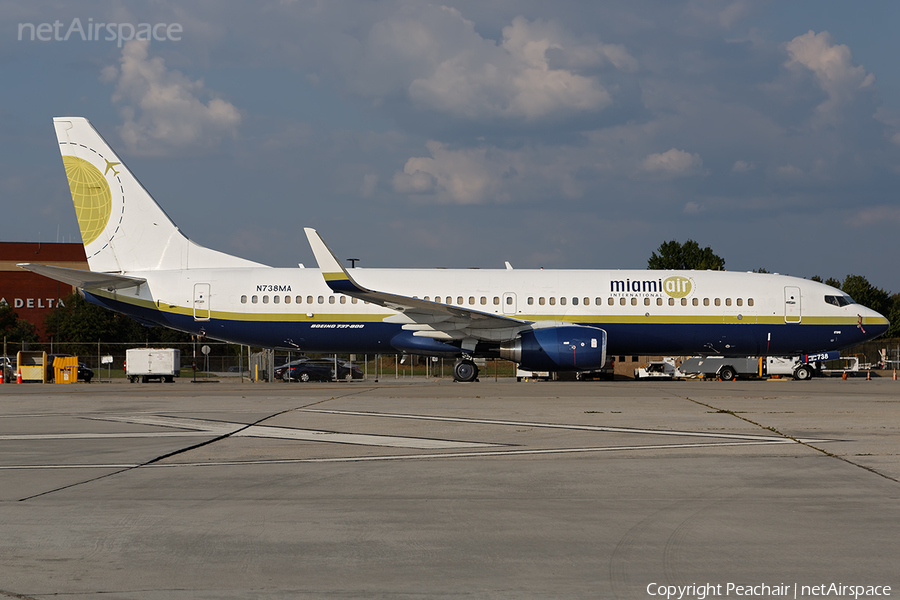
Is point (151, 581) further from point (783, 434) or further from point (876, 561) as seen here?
point (783, 434)

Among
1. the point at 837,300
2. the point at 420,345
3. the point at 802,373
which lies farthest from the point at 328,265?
Answer: the point at 802,373

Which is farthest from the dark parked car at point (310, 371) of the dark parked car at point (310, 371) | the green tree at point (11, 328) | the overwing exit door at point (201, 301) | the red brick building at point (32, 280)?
the red brick building at point (32, 280)

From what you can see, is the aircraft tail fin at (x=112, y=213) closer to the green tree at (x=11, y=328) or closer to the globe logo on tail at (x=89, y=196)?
the globe logo on tail at (x=89, y=196)

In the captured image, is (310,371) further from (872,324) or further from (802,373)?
(872,324)

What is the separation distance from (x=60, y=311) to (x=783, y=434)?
84335 millimetres

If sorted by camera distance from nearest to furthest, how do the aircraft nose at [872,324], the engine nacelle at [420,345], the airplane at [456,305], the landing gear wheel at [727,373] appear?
the engine nacelle at [420,345]
the airplane at [456,305]
the aircraft nose at [872,324]
the landing gear wheel at [727,373]

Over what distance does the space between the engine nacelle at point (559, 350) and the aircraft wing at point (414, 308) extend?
1.08 metres

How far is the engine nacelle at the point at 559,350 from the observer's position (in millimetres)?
24125

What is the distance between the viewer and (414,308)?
24953 millimetres

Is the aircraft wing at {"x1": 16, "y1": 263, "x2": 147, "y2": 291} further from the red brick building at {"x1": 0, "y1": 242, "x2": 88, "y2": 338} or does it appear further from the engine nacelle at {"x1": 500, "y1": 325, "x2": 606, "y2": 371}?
the red brick building at {"x1": 0, "y1": 242, "x2": 88, "y2": 338}

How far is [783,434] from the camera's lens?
11562 mm

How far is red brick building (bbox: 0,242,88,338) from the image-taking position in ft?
335

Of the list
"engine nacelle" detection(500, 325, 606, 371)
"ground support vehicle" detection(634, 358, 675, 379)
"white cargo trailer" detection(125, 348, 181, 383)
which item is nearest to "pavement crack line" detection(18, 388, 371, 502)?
"engine nacelle" detection(500, 325, 606, 371)

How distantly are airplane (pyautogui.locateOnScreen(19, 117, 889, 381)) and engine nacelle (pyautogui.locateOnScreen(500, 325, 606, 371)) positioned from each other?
1.18m
